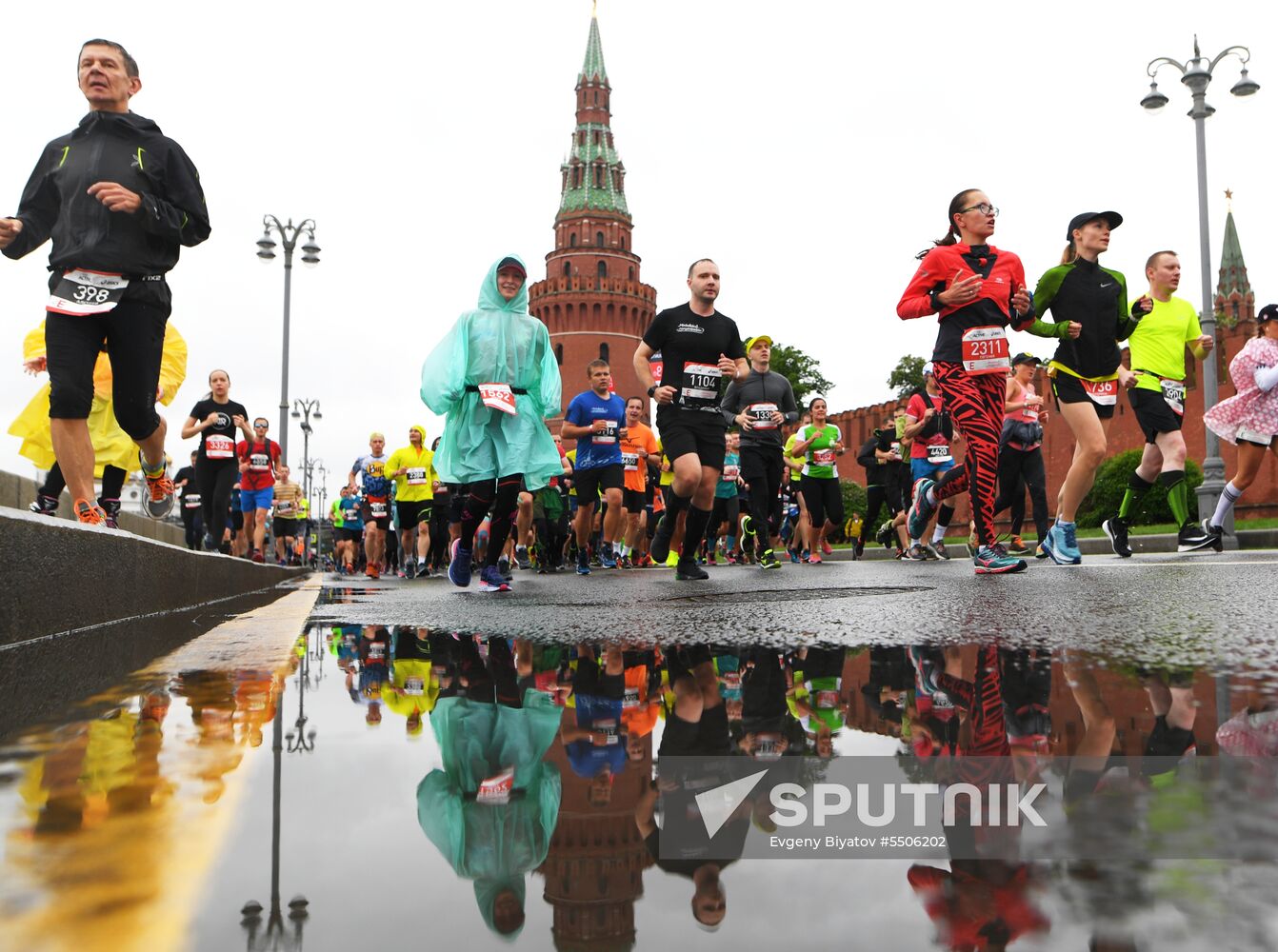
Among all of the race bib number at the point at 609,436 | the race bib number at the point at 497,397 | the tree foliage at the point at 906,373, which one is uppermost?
the tree foliage at the point at 906,373

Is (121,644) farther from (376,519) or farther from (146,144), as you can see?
(376,519)

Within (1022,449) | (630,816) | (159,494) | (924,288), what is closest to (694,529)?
(924,288)

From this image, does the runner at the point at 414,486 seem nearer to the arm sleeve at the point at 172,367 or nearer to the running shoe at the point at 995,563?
the arm sleeve at the point at 172,367

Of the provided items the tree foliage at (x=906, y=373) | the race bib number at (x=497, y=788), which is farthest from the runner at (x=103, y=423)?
the tree foliage at (x=906, y=373)

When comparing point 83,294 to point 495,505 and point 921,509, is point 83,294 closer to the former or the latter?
point 495,505

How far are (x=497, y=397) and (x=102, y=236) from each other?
250 centimetres

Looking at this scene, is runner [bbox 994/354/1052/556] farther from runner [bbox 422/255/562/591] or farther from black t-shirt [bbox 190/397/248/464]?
black t-shirt [bbox 190/397/248/464]

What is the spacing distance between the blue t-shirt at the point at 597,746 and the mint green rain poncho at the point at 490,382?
5087 mm

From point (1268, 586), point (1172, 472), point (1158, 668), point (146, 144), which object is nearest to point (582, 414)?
point (1172, 472)

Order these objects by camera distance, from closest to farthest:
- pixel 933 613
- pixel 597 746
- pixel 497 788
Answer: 1. pixel 497 788
2. pixel 597 746
3. pixel 933 613

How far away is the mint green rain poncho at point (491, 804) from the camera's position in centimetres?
71

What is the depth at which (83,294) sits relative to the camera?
4285 millimetres

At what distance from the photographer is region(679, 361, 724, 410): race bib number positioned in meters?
7.04

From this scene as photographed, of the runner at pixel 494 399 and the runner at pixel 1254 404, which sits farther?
the runner at pixel 1254 404
